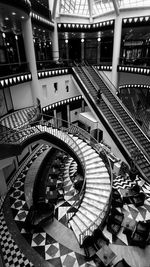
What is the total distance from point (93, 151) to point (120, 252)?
5510 mm

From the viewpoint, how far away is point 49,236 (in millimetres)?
8359

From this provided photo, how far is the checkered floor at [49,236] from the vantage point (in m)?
7.28

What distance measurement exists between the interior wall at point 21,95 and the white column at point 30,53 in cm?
39

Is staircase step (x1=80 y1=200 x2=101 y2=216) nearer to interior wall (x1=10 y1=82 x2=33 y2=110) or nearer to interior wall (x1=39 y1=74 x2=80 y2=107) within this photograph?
interior wall (x1=10 y1=82 x2=33 y2=110)

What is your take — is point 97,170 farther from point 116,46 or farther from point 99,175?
point 116,46

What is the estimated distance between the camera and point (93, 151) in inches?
428

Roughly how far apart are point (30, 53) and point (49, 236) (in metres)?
11.7

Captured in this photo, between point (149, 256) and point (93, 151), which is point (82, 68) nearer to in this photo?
point (93, 151)

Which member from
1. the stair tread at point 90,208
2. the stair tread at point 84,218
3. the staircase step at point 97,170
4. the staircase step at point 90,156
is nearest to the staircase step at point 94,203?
the stair tread at point 90,208

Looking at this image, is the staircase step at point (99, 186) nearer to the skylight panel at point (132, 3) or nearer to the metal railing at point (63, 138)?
the metal railing at point (63, 138)

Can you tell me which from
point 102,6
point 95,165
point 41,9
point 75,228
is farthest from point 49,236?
point 102,6

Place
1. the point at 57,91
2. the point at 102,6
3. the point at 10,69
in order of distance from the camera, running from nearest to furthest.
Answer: the point at 10,69
the point at 57,91
the point at 102,6

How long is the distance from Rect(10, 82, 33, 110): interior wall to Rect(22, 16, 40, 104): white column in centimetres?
39

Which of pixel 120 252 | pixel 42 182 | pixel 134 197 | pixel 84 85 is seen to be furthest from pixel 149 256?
pixel 84 85
